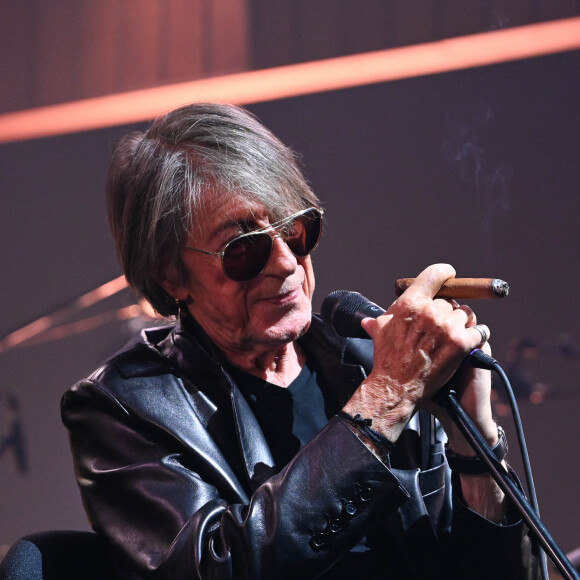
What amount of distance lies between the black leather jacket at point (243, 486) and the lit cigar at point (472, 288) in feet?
0.92

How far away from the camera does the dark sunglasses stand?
1453 millimetres

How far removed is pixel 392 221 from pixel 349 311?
4.12 feet

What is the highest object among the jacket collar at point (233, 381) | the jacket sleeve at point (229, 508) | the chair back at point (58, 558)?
the jacket collar at point (233, 381)

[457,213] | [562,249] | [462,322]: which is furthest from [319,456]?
[562,249]

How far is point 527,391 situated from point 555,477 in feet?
1.07

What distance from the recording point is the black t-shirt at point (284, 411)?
151cm

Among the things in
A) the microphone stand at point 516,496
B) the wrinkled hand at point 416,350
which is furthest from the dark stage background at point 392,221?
the microphone stand at point 516,496

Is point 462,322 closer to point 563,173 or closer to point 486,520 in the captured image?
point 486,520

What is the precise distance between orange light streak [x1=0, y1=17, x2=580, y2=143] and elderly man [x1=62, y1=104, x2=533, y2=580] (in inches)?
31.0

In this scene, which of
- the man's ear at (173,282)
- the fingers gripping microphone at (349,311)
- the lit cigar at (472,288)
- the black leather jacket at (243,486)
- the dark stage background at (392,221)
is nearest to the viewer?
the lit cigar at (472,288)

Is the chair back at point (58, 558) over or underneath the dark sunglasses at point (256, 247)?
underneath

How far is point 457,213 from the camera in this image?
8.05 feet

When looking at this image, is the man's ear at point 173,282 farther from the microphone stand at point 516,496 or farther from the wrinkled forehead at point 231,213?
the microphone stand at point 516,496

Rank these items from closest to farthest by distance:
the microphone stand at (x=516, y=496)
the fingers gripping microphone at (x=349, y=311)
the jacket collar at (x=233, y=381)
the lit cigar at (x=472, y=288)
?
1. the microphone stand at (x=516, y=496)
2. the lit cigar at (x=472, y=288)
3. the fingers gripping microphone at (x=349, y=311)
4. the jacket collar at (x=233, y=381)
